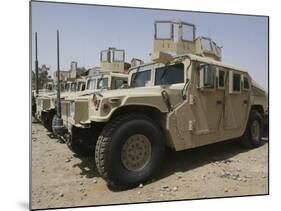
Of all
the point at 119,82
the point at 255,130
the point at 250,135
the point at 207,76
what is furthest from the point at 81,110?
the point at 255,130

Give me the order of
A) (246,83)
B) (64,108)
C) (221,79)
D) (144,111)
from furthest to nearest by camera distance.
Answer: (246,83) → (221,79) → (64,108) → (144,111)

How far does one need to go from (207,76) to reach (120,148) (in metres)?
1.23

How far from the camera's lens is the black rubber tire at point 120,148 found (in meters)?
2.82

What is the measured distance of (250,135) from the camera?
4.15m

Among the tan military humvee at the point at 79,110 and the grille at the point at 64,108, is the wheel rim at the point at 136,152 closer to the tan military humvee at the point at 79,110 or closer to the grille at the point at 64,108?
the tan military humvee at the point at 79,110

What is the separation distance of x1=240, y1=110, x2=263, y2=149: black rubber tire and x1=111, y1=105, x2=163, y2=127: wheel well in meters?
1.44

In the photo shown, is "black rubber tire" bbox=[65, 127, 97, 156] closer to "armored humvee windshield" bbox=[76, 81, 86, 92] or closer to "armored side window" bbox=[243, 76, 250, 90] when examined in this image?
"armored humvee windshield" bbox=[76, 81, 86, 92]

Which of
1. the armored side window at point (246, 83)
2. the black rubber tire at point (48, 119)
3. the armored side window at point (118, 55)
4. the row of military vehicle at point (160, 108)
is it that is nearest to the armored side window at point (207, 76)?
the row of military vehicle at point (160, 108)

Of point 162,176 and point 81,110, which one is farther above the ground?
point 81,110

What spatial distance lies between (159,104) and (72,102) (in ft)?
2.60

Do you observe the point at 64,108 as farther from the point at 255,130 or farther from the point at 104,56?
the point at 255,130

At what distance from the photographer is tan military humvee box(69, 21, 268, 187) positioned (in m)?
2.86

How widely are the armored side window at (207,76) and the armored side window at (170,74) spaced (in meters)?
0.21
